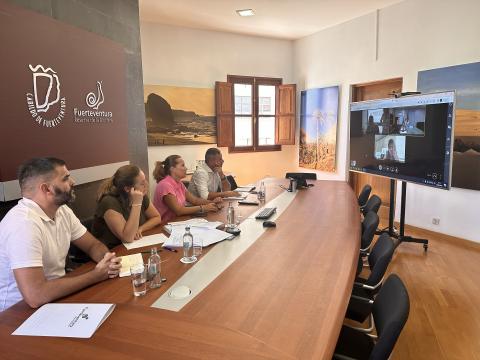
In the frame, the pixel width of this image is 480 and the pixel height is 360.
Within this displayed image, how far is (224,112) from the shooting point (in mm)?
6258

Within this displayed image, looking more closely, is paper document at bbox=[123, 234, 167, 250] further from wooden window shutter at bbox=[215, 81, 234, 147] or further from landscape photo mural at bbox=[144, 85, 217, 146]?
wooden window shutter at bbox=[215, 81, 234, 147]

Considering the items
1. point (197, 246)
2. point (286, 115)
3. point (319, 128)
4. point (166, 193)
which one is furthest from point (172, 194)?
point (286, 115)

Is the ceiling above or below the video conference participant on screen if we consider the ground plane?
above

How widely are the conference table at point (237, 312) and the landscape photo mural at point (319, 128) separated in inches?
162

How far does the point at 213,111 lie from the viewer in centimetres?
625

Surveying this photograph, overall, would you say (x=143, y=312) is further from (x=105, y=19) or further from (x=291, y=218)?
(x=105, y=19)

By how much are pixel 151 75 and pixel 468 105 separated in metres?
4.61

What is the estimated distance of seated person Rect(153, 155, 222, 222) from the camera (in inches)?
112

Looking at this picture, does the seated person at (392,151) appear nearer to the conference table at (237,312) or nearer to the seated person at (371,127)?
the seated person at (371,127)

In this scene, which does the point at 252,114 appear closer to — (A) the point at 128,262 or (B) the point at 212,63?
(B) the point at 212,63

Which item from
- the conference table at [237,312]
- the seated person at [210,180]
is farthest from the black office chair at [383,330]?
the seated person at [210,180]

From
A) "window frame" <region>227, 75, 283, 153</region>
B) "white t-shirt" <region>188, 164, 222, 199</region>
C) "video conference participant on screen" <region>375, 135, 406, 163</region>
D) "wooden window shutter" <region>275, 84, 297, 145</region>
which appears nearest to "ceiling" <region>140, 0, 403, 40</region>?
"window frame" <region>227, 75, 283, 153</region>

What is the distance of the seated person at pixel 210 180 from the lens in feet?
12.0

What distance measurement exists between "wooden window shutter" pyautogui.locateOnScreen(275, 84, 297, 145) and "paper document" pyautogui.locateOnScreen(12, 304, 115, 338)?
5814 mm
